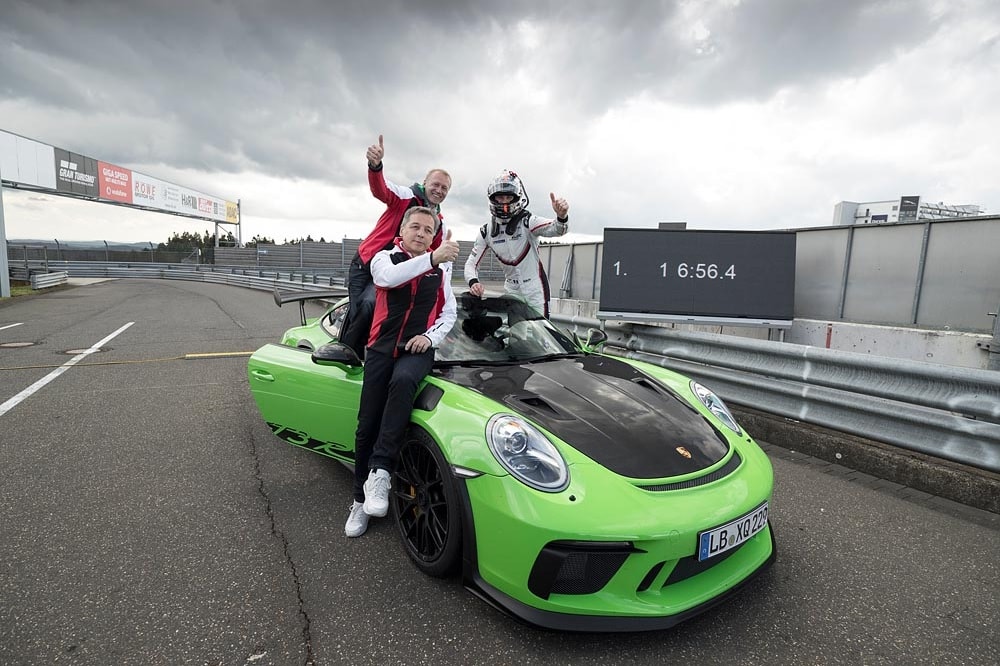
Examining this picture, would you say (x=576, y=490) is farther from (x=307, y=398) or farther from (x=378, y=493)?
(x=307, y=398)

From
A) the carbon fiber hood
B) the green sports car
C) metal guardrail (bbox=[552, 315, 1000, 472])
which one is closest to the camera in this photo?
→ the green sports car

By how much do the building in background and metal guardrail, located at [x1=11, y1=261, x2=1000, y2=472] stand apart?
14.9 metres

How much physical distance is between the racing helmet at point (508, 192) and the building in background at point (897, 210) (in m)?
15.9

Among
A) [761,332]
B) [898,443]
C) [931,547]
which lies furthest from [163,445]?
[761,332]

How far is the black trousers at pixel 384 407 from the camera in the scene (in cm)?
246

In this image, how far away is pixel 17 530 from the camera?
8.74 feet

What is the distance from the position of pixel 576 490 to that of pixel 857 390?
9.34 feet

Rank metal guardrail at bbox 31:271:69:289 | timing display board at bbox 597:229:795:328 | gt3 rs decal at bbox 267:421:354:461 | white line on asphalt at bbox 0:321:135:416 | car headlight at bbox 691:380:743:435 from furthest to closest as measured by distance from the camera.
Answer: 1. metal guardrail at bbox 31:271:69:289
2. timing display board at bbox 597:229:795:328
3. white line on asphalt at bbox 0:321:135:416
4. gt3 rs decal at bbox 267:421:354:461
5. car headlight at bbox 691:380:743:435

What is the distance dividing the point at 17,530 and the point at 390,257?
7.64 feet

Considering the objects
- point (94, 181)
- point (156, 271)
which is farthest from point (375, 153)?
point (94, 181)

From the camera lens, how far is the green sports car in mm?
1822

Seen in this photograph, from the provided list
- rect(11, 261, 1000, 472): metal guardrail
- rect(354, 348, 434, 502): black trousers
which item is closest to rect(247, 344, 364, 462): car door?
rect(354, 348, 434, 502): black trousers

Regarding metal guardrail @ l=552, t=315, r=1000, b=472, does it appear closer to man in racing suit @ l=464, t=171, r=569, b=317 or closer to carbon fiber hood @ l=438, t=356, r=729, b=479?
man in racing suit @ l=464, t=171, r=569, b=317

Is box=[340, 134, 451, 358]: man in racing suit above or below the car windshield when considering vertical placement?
above
